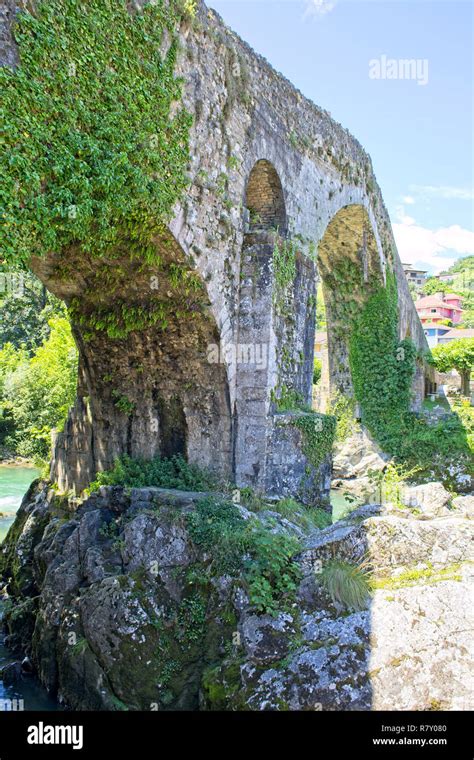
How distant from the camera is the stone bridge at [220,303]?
7.14 m

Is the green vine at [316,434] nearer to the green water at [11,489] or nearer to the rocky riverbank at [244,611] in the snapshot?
the rocky riverbank at [244,611]

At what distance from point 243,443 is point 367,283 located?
9.80 metres

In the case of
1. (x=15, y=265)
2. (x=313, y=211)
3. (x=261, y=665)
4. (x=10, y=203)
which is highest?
(x=313, y=211)

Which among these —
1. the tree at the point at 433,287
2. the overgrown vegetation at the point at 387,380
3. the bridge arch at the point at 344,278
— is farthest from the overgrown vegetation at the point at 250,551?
the tree at the point at 433,287

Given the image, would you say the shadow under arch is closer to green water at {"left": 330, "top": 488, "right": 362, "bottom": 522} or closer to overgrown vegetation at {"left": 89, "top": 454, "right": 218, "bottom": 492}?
overgrown vegetation at {"left": 89, "top": 454, "right": 218, "bottom": 492}

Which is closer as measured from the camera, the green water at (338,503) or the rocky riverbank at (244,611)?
the rocky riverbank at (244,611)

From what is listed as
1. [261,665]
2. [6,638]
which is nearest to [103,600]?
[261,665]

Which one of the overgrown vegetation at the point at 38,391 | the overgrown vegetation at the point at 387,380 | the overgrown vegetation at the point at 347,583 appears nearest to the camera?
the overgrown vegetation at the point at 347,583

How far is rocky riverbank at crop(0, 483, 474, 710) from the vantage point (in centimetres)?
454

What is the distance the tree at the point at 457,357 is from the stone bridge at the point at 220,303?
1615cm

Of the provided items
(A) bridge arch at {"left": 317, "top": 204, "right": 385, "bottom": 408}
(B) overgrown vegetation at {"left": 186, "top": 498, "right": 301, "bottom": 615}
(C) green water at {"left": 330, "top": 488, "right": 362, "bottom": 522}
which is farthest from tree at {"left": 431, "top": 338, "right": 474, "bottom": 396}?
(B) overgrown vegetation at {"left": 186, "top": 498, "right": 301, "bottom": 615}

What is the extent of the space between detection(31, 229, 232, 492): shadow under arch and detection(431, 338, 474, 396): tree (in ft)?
60.5

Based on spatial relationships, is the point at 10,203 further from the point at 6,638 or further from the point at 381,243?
the point at 381,243

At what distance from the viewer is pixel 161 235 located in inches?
260
